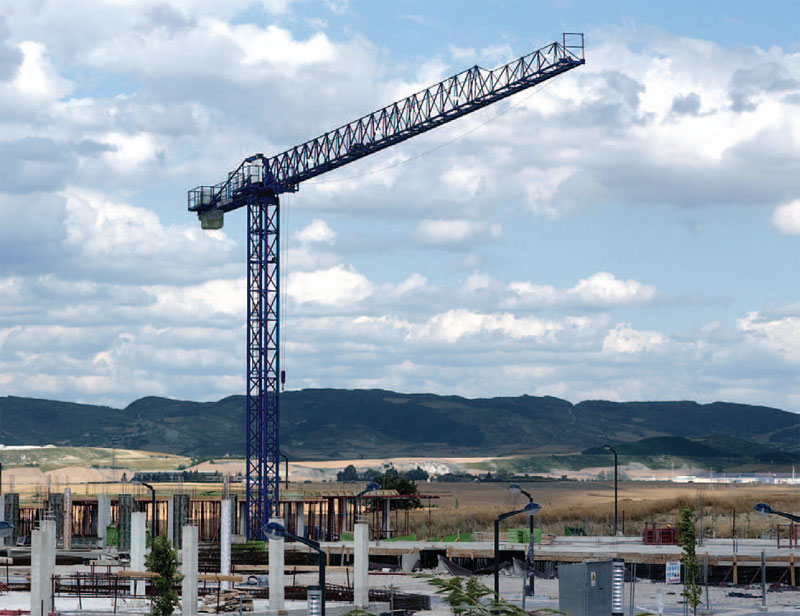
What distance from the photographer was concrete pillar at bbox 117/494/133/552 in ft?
271

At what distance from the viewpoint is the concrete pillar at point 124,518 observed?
82.5 metres

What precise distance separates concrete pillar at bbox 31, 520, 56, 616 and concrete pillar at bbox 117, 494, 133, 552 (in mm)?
32937

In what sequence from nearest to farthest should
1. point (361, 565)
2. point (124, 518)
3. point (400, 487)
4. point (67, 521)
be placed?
point (361, 565) → point (124, 518) → point (67, 521) → point (400, 487)

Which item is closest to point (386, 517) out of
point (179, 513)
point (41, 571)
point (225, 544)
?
point (179, 513)

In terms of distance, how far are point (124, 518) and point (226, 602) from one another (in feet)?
98.8

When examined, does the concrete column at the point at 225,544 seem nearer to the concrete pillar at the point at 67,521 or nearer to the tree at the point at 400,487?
the concrete pillar at the point at 67,521

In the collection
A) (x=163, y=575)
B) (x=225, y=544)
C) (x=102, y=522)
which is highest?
(x=163, y=575)

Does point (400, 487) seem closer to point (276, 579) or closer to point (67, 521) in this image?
point (67, 521)

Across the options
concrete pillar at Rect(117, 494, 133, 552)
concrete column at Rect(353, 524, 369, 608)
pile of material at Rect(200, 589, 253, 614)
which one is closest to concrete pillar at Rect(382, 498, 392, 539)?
concrete pillar at Rect(117, 494, 133, 552)

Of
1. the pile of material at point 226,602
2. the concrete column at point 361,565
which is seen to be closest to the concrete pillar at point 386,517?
the pile of material at point 226,602

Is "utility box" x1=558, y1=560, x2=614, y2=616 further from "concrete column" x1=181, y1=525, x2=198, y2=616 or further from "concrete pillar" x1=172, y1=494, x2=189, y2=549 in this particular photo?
"concrete pillar" x1=172, y1=494, x2=189, y2=549

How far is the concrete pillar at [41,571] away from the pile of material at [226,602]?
6649 mm

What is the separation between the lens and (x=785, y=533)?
90625 mm

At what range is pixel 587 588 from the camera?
47.7m
